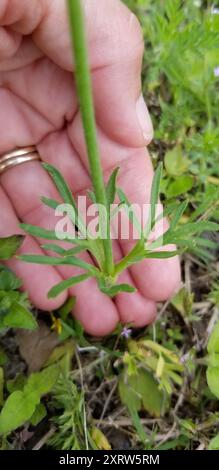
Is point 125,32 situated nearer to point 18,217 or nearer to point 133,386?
point 18,217

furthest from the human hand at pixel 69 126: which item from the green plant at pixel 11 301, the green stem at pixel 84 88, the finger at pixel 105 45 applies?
the green stem at pixel 84 88

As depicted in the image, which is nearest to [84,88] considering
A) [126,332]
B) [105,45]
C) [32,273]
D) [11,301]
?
[105,45]

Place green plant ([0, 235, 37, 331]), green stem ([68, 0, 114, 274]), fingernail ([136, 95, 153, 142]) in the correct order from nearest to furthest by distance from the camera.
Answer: green stem ([68, 0, 114, 274]) < green plant ([0, 235, 37, 331]) < fingernail ([136, 95, 153, 142])

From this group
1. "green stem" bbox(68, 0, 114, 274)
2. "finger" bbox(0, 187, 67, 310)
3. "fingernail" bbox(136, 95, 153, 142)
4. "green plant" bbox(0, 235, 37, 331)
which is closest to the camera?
"green stem" bbox(68, 0, 114, 274)

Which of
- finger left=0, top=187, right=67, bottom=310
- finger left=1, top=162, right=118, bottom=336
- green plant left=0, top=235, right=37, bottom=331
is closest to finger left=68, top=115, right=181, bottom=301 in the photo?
finger left=1, top=162, right=118, bottom=336

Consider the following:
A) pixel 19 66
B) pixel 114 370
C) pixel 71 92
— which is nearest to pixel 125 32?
pixel 71 92

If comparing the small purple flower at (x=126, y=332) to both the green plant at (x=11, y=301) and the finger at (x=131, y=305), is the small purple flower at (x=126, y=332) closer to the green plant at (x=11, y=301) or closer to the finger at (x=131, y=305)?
the finger at (x=131, y=305)

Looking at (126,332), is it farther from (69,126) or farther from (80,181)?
(69,126)

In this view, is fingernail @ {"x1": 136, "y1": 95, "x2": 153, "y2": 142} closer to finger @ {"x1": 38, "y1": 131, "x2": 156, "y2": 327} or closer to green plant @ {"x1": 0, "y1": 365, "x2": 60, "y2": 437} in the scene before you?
finger @ {"x1": 38, "y1": 131, "x2": 156, "y2": 327}
